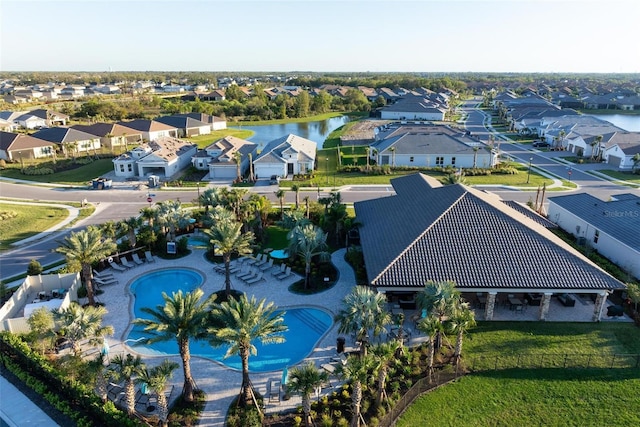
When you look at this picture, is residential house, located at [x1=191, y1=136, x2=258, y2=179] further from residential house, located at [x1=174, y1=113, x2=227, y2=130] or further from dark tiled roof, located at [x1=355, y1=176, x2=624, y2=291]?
residential house, located at [x1=174, y1=113, x2=227, y2=130]

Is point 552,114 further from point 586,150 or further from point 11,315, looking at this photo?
point 11,315

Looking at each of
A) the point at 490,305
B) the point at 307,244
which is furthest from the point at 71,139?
the point at 490,305

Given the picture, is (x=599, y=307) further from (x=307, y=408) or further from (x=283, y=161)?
(x=283, y=161)

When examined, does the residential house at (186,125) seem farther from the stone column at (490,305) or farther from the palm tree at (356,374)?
the palm tree at (356,374)

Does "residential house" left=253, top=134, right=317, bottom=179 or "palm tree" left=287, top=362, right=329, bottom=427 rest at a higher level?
"residential house" left=253, top=134, right=317, bottom=179

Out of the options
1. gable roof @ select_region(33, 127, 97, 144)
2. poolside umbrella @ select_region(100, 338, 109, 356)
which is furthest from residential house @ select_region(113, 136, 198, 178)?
poolside umbrella @ select_region(100, 338, 109, 356)
